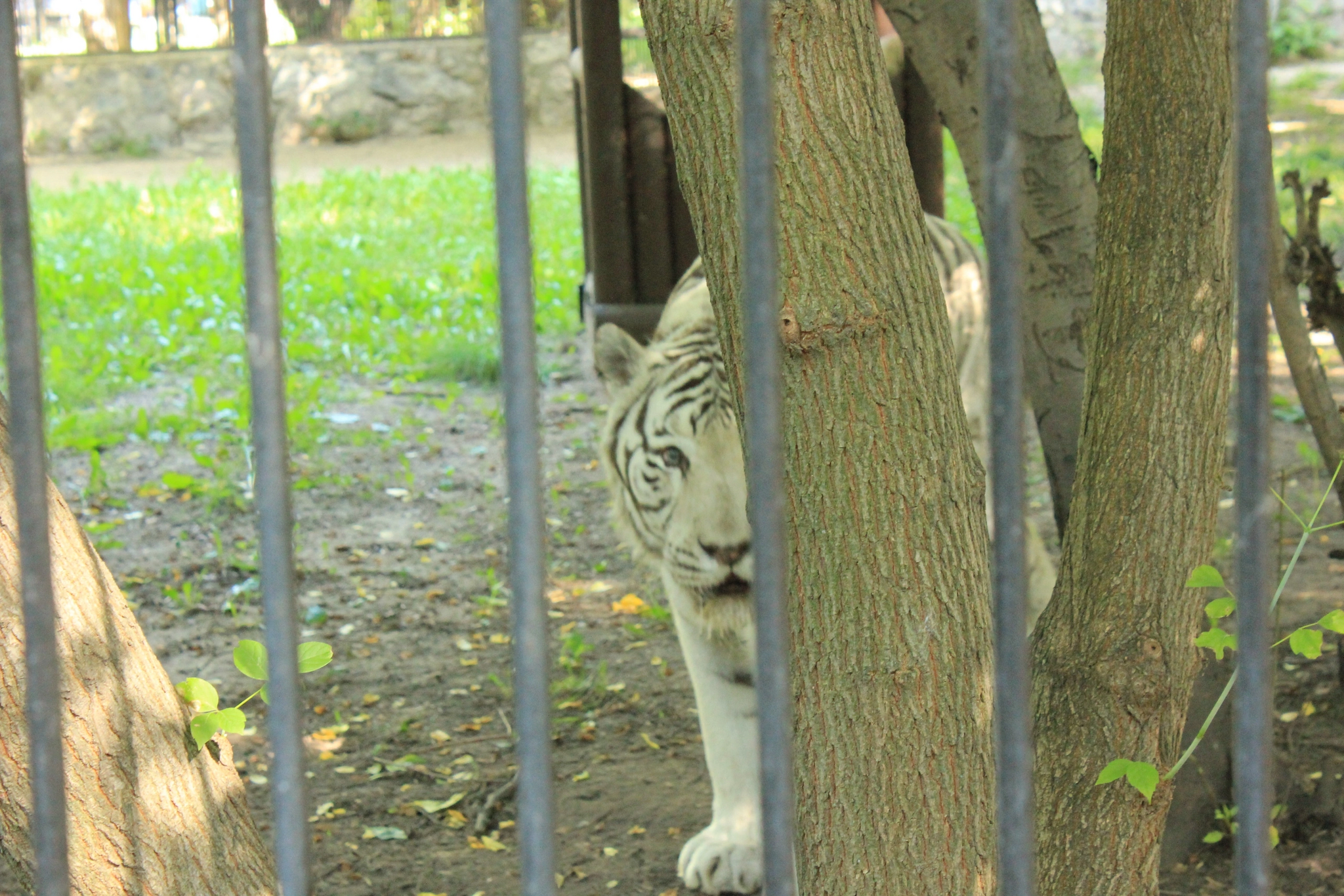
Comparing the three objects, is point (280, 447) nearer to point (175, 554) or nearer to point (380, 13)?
point (175, 554)

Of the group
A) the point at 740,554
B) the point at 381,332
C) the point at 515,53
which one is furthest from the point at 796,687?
the point at 381,332

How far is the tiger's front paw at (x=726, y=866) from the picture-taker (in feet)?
9.59

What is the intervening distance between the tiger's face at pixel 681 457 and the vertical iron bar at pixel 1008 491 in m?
1.95

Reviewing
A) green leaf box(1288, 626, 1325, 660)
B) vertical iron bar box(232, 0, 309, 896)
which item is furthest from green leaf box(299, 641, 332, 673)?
green leaf box(1288, 626, 1325, 660)

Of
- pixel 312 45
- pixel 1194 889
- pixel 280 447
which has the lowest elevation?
pixel 1194 889

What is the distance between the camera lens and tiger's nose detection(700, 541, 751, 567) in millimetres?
3111

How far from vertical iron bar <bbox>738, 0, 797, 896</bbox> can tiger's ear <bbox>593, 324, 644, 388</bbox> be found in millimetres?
2659

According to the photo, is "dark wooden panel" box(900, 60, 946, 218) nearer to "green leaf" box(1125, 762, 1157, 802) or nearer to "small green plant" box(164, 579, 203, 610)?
"small green plant" box(164, 579, 203, 610)

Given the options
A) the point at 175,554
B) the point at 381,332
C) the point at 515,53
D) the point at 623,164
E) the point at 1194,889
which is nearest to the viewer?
the point at 515,53

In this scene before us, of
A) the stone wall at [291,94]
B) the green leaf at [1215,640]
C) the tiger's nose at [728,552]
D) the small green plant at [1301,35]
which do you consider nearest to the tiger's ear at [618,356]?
the tiger's nose at [728,552]

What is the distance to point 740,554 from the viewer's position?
3.12 meters

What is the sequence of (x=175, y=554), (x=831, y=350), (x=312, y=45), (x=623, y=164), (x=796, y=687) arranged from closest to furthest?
(x=831, y=350) < (x=796, y=687) < (x=175, y=554) < (x=623, y=164) < (x=312, y=45)

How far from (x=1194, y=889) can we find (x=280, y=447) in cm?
233

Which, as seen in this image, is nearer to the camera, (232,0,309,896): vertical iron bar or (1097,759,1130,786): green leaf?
(232,0,309,896): vertical iron bar
